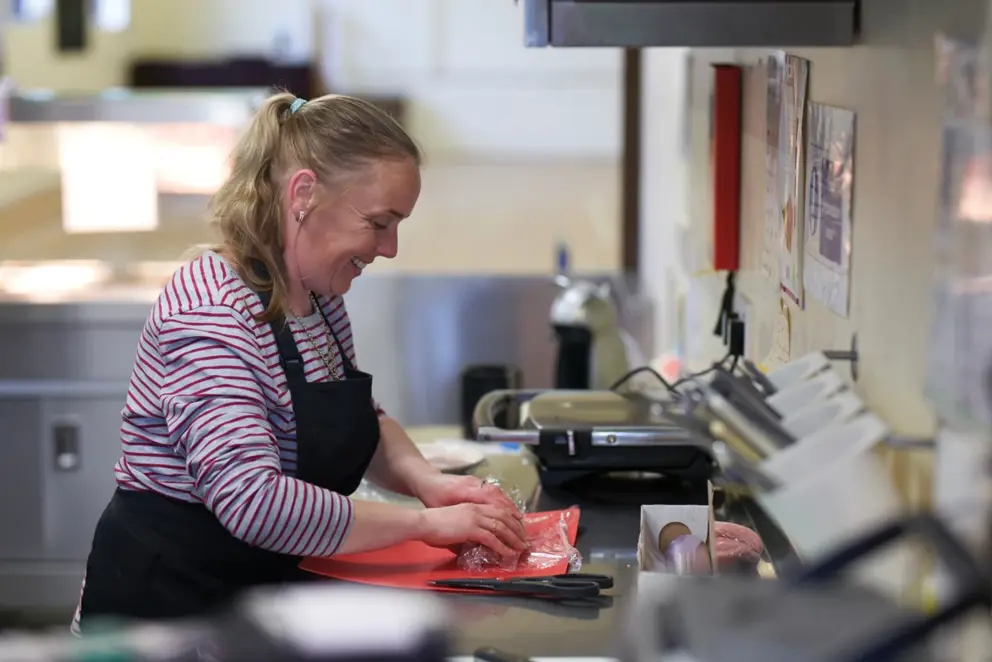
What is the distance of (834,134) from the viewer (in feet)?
5.08

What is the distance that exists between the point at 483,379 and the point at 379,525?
115 cm

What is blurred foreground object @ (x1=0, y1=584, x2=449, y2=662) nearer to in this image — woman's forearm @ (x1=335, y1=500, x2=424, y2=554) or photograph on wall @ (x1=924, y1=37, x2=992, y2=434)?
photograph on wall @ (x1=924, y1=37, x2=992, y2=434)

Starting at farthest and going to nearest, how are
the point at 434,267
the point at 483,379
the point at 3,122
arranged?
the point at 434,267, the point at 3,122, the point at 483,379

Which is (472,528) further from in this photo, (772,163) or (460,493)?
(772,163)

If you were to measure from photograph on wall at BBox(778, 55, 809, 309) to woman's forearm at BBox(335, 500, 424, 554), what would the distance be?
58 centimetres

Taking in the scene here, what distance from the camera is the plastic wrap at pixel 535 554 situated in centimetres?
152

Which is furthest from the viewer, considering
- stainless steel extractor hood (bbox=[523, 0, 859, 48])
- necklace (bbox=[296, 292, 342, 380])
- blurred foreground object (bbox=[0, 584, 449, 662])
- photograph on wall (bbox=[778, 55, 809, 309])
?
photograph on wall (bbox=[778, 55, 809, 309])

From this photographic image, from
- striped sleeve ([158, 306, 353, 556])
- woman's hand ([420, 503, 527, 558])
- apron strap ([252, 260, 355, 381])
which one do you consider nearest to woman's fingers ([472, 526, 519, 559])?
woman's hand ([420, 503, 527, 558])

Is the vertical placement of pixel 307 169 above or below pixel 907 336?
above

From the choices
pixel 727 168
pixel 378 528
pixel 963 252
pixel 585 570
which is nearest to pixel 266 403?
pixel 378 528

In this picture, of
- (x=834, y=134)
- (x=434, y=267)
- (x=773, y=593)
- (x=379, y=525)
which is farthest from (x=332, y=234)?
(x=434, y=267)

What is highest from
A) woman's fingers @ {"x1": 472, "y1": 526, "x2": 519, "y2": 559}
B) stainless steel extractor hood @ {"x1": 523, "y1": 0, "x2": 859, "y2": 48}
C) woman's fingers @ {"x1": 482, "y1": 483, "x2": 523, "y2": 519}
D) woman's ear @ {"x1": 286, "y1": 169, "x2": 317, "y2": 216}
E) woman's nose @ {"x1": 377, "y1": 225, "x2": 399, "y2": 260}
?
stainless steel extractor hood @ {"x1": 523, "y1": 0, "x2": 859, "y2": 48}

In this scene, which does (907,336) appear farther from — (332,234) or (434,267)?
(434,267)

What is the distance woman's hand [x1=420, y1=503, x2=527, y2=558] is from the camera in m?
1.50
